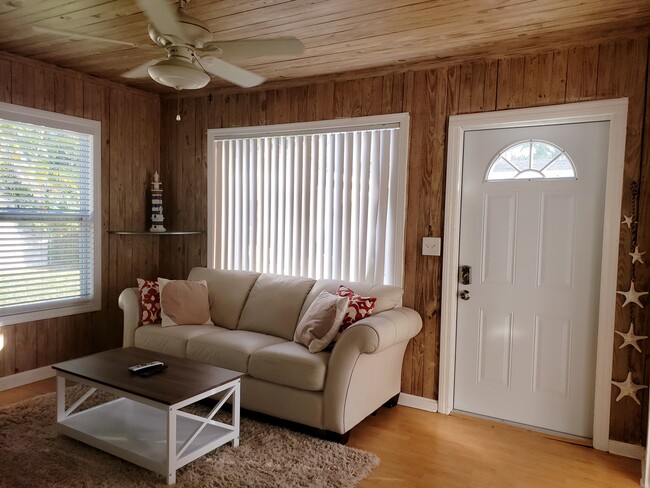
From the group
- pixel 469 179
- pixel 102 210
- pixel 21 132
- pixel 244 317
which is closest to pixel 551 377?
pixel 469 179

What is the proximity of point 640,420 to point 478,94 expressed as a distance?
2.28 meters

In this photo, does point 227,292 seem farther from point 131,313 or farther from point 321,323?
point 321,323

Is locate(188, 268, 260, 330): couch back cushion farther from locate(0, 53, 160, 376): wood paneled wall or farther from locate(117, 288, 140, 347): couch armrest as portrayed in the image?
locate(0, 53, 160, 376): wood paneled wall

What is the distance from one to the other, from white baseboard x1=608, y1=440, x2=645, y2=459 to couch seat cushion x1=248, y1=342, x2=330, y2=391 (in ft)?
5.92

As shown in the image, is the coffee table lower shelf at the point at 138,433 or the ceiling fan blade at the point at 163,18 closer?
→ the ceiling fan blade at the point at 163,18

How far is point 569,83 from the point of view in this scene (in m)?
3.01

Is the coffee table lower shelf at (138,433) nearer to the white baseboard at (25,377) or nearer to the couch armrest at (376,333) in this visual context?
the couch armrest at (376,333)

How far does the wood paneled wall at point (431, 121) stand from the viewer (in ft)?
9.30

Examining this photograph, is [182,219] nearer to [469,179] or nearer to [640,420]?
[469,179]

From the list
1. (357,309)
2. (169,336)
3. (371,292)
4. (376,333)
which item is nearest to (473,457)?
(376,333)

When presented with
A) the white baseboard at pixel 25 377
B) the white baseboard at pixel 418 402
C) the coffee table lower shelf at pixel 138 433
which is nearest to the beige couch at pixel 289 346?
the white baseboard at pixel 418 402

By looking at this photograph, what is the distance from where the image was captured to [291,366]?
9.65 ft

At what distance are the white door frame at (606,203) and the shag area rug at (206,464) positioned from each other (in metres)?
1.27

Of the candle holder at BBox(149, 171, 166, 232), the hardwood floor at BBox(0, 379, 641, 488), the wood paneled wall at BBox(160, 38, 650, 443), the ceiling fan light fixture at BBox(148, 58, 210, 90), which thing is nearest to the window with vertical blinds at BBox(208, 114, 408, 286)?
the wood paneled wall at BBox(160, 38, 650, 443)
